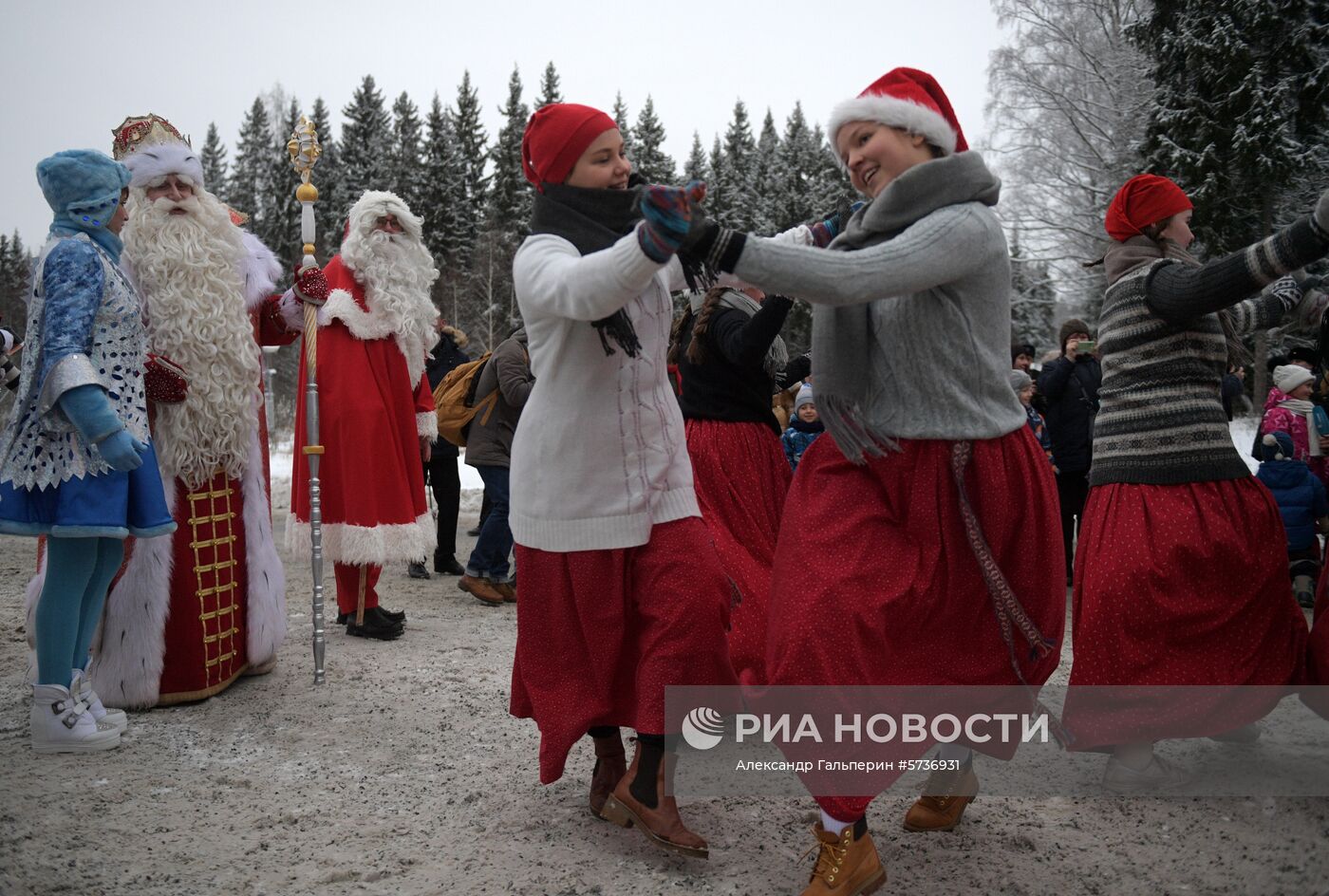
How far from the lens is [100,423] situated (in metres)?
3.64

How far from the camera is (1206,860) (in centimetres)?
280

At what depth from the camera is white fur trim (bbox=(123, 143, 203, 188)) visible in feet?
14.5

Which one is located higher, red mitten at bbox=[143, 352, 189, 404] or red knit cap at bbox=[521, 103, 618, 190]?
red knit cap at bbox=[521, 103, 618, 190]

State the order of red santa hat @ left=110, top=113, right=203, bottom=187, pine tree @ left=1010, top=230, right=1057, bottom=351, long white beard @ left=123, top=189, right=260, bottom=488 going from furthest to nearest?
pine tree @ left=1010, top=230, right=1057, bottom=351
red santa hat @ left=110, top=113, right=203, bottom=187
long white beard @ left=123, top=189, right=260, bottom=488

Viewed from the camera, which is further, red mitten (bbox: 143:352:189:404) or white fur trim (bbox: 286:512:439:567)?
white fur trim (bbox: 286:512:439:567)

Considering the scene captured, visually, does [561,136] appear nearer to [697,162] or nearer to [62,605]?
[62,605]

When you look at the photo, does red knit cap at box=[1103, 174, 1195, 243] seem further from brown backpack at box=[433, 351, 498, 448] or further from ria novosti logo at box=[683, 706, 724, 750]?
brown backpack at box=[433, 351, 498, 448]

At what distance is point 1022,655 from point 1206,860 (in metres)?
0.80

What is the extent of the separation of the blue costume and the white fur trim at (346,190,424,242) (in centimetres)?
180

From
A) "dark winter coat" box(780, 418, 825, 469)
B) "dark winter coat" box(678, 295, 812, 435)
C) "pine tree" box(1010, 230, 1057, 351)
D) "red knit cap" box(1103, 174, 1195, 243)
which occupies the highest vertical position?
"pine tree" box(1010, 230, 1057, 351)

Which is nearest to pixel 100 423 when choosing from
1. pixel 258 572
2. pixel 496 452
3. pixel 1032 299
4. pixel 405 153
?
pixel 258 572

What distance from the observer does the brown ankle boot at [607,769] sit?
3.09 m

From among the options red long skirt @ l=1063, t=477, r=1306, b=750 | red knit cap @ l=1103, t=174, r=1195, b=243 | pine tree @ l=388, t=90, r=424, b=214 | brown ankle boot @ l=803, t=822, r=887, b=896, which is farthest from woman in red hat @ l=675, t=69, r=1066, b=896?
pine tree @ l=388, t=90, r=424, b=214

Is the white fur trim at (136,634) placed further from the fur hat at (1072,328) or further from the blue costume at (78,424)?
the fur hat at (1072,328)
